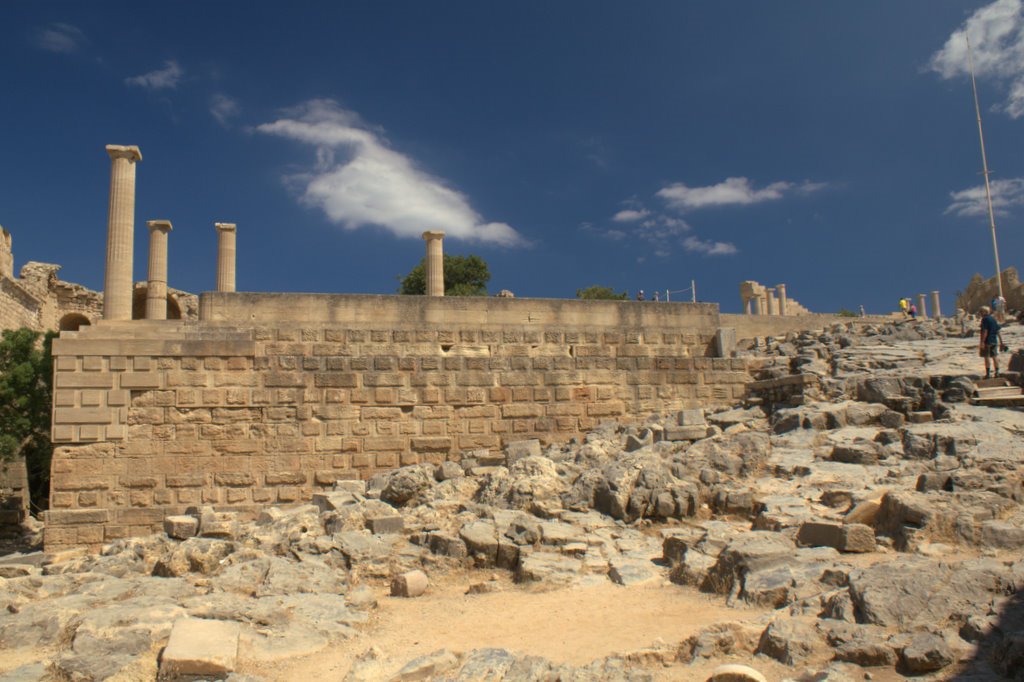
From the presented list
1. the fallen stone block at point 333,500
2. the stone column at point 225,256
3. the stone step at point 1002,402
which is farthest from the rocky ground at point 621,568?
the stone column at point 225,256

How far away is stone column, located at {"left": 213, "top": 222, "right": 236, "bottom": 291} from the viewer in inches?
659

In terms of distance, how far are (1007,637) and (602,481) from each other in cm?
521

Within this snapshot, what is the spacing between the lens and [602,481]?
895 cm

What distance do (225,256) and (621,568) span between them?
1304 cm

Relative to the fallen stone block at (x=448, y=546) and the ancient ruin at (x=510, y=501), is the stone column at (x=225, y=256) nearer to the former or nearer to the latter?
the ancient ruin at (x=510, y=501)

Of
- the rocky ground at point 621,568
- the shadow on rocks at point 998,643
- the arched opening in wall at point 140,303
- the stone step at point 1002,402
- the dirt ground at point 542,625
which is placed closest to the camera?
the shadow on rocks at point 998,643

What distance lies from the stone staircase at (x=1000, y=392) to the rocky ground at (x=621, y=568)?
212mm

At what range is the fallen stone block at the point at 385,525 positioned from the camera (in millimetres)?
8516

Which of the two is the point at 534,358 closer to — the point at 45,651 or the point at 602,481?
the point at 602,481

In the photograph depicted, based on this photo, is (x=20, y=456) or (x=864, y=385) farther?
(x=20, y=456)

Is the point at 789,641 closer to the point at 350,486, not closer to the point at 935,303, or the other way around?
the point at 350,486

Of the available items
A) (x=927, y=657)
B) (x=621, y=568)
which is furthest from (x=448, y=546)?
(x=927, y=657)

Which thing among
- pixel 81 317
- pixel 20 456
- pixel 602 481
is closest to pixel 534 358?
pixel 602 481

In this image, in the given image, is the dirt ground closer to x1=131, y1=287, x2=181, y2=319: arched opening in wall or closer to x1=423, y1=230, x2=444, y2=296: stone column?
x1=423, y1=230, x2=444, y2=296: stone column
